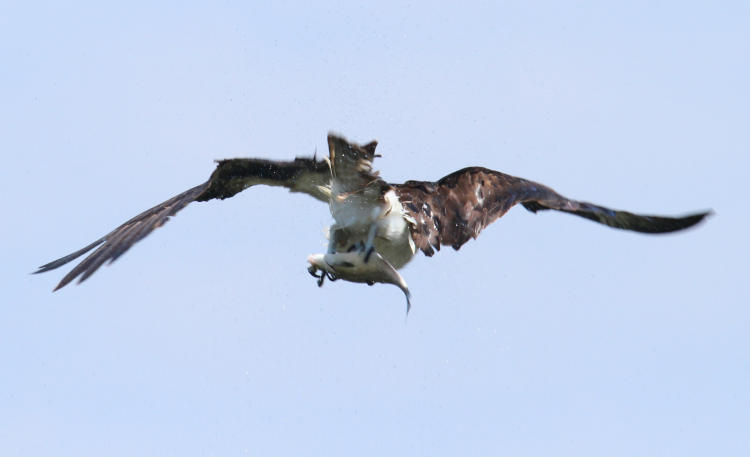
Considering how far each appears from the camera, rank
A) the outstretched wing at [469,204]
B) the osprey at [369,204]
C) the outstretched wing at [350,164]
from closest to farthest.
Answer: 1. the outstretched wing at [350,164]
2. the osprey at [369,204]
3. the outstretched wing at [469,204]

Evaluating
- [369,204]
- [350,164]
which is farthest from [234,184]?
[350,164]

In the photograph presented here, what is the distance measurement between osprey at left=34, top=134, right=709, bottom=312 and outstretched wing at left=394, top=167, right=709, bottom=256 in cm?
1

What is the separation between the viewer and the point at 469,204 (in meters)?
19.8

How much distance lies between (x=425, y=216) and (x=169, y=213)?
2965 mm

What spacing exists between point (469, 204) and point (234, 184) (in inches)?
113

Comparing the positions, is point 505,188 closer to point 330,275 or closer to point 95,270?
point 330,275

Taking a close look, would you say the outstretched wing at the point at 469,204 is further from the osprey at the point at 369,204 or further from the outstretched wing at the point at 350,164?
the outstretched wing at the point at 350,164

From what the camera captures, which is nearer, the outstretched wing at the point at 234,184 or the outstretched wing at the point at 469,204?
the outstretched wing at the point at 234,184

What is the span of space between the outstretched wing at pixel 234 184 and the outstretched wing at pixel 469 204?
1044mm

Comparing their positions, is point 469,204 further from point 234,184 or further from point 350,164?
point 234,184

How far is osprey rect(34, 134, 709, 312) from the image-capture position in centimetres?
1878

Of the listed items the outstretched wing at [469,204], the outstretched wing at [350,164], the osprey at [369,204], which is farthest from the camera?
the outstretched wing at [469,204]

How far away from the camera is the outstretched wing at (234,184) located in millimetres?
18828

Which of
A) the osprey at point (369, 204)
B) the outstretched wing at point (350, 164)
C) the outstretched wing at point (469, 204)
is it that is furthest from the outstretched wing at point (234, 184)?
the outstretched wing at point (469, 204)
